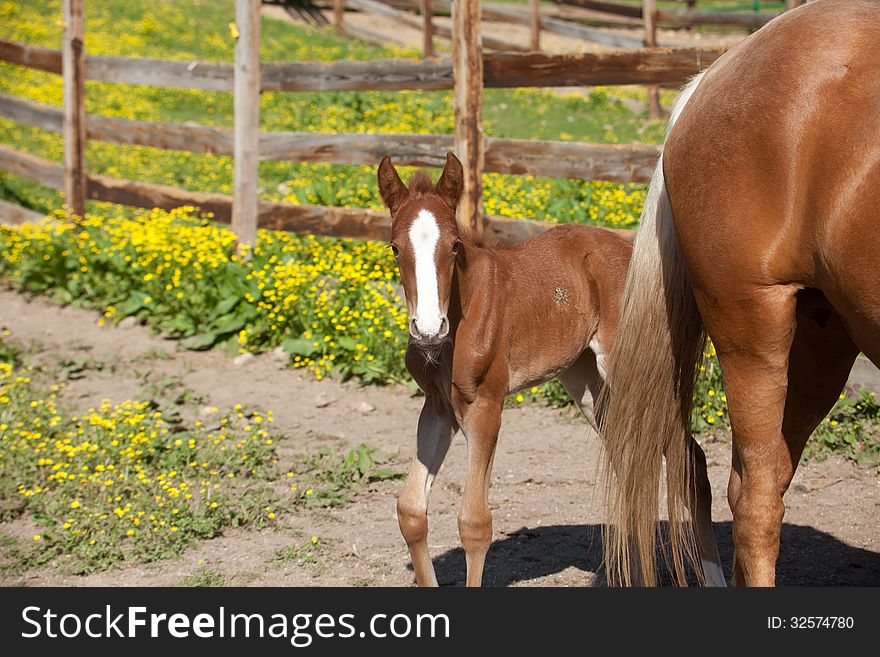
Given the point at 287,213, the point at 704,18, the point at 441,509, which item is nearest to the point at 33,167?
the point at 287,213

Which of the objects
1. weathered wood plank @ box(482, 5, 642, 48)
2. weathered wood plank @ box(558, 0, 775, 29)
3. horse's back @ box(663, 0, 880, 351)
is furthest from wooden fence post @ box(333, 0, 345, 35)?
horse's back @ box(663, 0, 880, 351)

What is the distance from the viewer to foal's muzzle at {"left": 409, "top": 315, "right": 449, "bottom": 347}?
3463 millimetres

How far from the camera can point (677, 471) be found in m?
3.64

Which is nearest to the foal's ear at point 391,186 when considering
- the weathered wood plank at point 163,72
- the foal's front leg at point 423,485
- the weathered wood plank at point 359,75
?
the foal's front leg at point 423,485

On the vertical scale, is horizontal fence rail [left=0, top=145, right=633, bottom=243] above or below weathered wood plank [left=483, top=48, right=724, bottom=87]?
below

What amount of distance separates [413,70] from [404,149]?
62 centimetres

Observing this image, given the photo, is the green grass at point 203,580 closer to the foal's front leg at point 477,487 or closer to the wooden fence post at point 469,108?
the foal's front leg at point 477,487

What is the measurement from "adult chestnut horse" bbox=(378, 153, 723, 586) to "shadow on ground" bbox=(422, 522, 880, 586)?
1.80ft

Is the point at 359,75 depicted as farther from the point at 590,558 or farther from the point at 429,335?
the point at 429,335

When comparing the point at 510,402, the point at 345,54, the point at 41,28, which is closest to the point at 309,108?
the point at 345,54

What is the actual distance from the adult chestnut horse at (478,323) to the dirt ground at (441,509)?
1.61ft

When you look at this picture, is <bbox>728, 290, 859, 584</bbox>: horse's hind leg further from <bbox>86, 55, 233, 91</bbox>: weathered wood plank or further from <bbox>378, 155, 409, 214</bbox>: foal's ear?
<bbox>86, 55, 233, 91</bbox>: weathered wood plank

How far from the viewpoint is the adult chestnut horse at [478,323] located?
3600 mm

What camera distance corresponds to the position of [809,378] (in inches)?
138
